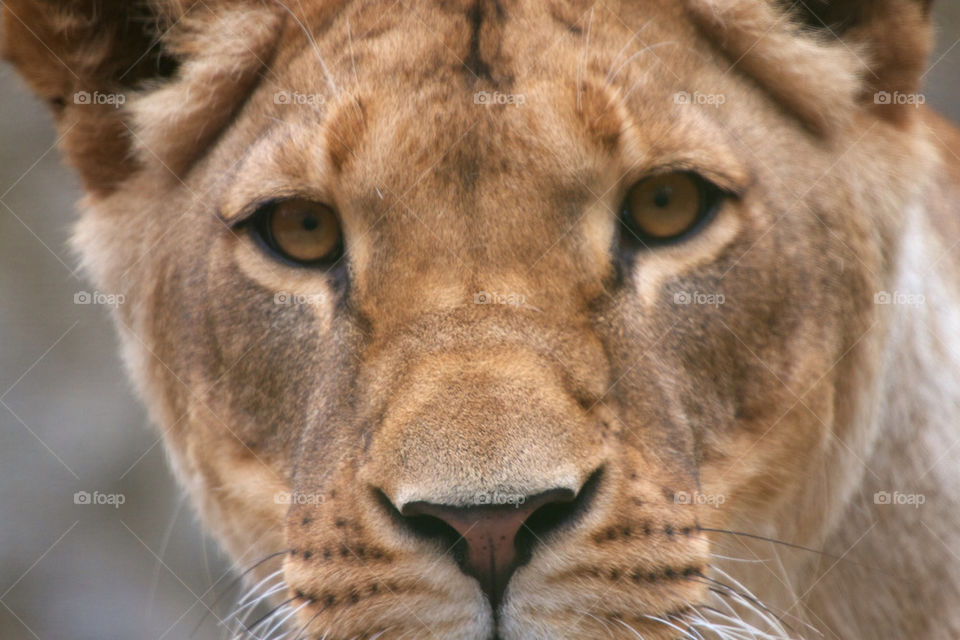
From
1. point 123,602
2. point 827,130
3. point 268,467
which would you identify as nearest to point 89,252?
point 268,467

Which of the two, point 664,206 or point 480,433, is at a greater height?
point 664,206

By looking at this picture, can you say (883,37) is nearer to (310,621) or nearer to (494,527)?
(494,527)

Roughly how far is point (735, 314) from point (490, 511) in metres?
0.77

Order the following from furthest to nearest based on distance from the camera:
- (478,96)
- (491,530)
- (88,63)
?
(88,63)
(478,96)
(491,530)

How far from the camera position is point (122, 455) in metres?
6.30

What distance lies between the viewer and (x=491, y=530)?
1802mm

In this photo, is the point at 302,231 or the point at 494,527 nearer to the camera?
the point at 494,527

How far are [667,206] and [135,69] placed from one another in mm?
1321

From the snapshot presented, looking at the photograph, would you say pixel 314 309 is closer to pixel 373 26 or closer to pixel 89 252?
pixel 373 26

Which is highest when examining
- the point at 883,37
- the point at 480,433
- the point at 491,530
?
the point at 883,37

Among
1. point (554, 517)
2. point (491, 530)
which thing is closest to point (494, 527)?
point (491, 530)

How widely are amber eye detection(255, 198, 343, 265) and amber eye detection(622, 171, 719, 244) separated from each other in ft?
1.92

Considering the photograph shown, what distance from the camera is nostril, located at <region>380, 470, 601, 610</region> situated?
5.92 feet

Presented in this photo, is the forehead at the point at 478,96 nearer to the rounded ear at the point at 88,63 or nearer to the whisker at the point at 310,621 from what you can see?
the rounded ear at the point at 88,63
